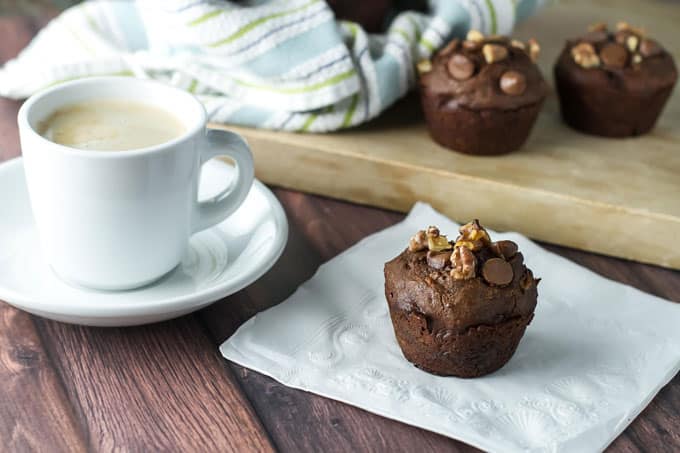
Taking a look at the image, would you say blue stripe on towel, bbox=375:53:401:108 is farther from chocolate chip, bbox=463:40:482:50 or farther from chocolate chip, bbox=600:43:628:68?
chocolate chip, bbox=600:43:628:68

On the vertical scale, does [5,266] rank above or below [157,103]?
below

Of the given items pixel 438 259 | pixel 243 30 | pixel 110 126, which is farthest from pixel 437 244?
pixel 243 30

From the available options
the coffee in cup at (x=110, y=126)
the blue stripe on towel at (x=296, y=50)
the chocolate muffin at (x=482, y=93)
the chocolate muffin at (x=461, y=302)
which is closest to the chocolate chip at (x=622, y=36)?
the chocolate muffin at (x=482, y=93)

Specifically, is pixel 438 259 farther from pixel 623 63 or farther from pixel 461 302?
pixel 623 63

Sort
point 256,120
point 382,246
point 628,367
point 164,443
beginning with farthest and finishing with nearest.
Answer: point 256,120 < point 382,246 < point 628,367 < point 164,443

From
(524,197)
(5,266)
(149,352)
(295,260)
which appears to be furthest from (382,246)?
(5,266)

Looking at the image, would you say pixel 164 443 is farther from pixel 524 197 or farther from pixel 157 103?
pixel 524 197

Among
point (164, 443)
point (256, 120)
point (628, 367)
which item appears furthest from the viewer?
point (256, 120)

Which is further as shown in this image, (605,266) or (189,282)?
(605,266)
